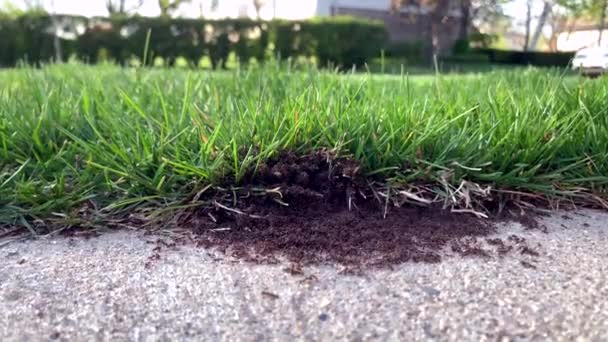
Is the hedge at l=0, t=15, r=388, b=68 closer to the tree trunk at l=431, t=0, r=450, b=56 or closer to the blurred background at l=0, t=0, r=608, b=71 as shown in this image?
the blurred background at l=0, t=0, r=608, b=71

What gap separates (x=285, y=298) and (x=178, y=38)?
502 inches

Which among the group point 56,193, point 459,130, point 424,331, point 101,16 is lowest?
point 424,331

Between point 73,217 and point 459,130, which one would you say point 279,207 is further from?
point 459,130

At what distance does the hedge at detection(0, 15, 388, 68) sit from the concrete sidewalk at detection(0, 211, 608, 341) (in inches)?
445

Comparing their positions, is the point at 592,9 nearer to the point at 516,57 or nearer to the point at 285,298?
the point at 285,298

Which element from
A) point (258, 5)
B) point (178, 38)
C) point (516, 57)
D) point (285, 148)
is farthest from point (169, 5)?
point (285, 148)

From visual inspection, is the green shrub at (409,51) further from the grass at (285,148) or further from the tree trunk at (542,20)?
the grass at (285,148)

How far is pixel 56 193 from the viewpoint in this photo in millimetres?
1646

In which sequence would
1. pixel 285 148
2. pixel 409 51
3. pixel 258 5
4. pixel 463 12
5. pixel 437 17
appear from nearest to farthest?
pixel 285 148
pixel 409 51
pixel 437 17
pixel 463 12
pixel 258 5

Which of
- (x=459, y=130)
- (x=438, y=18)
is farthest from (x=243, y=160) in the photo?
(x=438, y=18)

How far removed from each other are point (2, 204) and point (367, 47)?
44.3 ft

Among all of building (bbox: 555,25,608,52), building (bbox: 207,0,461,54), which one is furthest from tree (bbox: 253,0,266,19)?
building (bbox: 555,25,608,52)

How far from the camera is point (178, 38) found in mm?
13219

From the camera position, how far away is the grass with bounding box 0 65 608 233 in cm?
165
